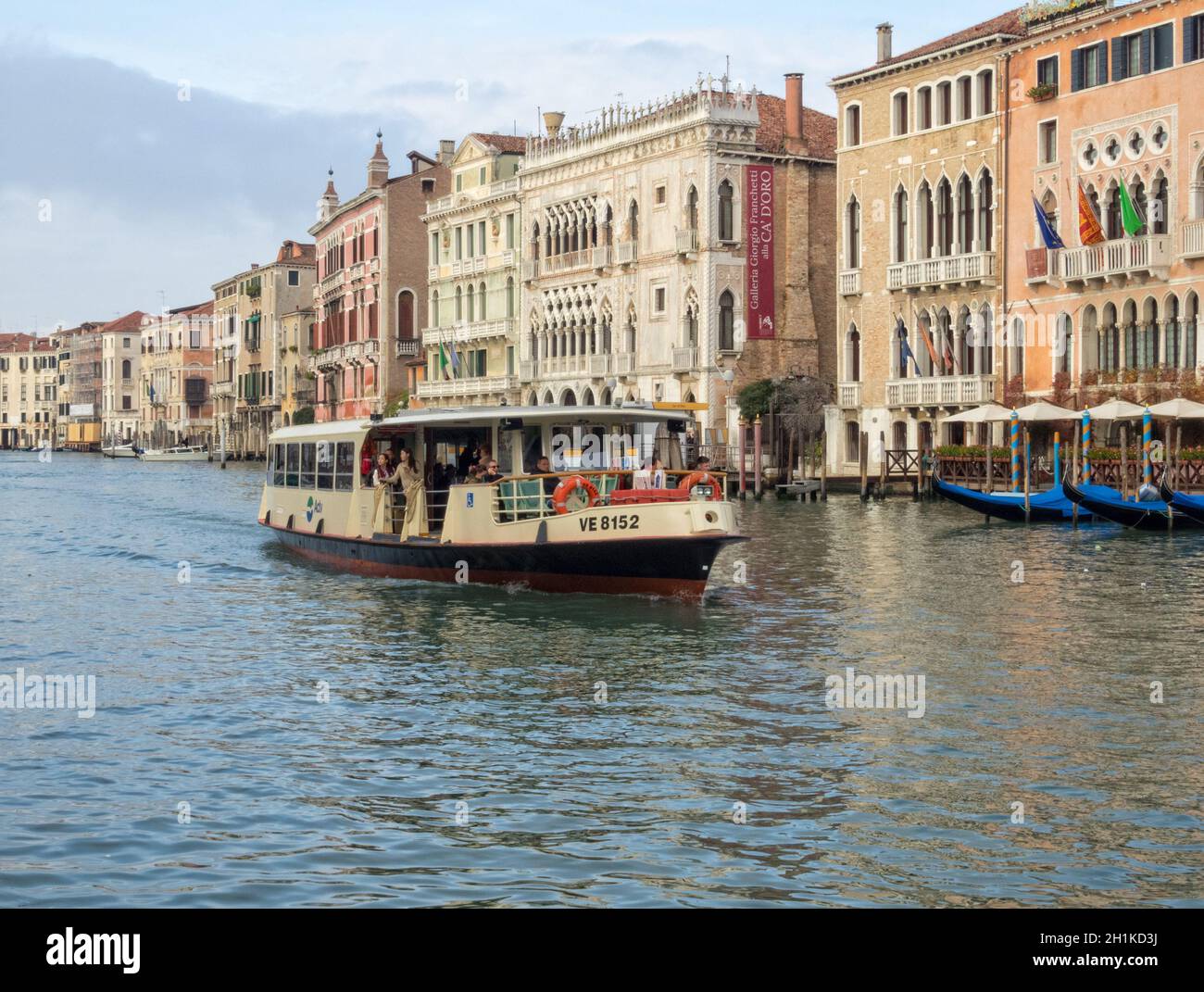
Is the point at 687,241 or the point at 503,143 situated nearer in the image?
the point at 687,241

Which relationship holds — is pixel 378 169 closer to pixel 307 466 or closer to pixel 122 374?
pixel 307 466

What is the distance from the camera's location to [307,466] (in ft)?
83.7

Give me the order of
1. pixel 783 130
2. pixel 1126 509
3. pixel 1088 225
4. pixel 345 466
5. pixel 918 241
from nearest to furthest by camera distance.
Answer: pixel 345 466 → pixel 1126 509 → pixel 1088 225 → pixel 918 241 → pixel 783 130

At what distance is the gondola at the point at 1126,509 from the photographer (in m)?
29.0

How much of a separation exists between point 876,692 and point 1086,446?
2242 centimetres

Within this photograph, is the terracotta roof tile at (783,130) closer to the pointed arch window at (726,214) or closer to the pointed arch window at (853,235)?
the pointed arch window at (726,214)

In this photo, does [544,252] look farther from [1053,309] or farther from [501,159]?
[1053,309]

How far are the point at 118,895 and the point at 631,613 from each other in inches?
406

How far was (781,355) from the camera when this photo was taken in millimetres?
49594

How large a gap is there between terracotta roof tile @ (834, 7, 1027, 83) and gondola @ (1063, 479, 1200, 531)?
47.1 ft

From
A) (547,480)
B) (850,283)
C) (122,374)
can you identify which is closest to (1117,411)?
(850,283)

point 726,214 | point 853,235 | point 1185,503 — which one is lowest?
point 1185,503

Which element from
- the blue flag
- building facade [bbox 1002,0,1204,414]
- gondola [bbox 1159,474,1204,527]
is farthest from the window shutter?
gondola [bbox 1159,474,1204,527]
